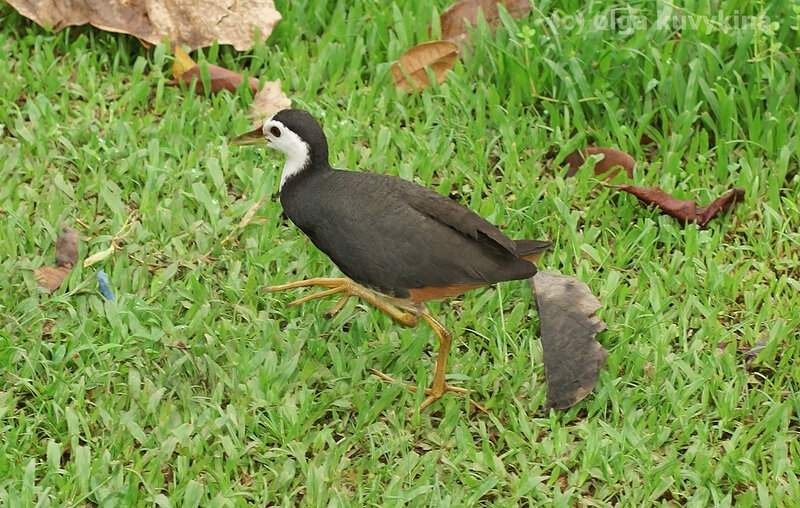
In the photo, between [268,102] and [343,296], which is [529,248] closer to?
[343,296]

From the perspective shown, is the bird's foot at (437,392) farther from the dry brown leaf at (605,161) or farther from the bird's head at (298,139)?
the dry brown leaf at (605,161)

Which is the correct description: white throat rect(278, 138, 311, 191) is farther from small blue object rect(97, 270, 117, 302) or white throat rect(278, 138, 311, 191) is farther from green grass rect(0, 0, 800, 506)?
small blue object rect(97, 270, 117, 302)

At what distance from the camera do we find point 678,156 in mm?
5684

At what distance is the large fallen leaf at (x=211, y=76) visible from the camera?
6.05m

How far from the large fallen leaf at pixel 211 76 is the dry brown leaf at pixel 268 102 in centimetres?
6

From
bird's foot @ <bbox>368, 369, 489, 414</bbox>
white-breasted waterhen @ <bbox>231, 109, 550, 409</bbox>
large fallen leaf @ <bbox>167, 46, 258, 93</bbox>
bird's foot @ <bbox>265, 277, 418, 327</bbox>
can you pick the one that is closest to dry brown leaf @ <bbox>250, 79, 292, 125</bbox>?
large fallen leaf @ <bbox>167, 46, 258, 93</bbox>

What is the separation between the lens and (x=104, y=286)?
4.99 m

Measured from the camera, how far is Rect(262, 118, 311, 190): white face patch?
15.6 ft

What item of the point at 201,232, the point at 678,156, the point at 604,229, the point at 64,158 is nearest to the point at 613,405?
the point at 604,229

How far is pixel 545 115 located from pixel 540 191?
61 cm

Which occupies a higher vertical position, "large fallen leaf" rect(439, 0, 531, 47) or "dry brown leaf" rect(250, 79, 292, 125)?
"large fallen leaf" rect(439, 0, 531, 47)

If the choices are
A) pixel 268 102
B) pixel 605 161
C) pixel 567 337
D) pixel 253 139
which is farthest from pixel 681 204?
pixel 268 102

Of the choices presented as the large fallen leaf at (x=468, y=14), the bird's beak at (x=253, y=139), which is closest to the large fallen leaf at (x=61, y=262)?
the bird's beak at (x=253, y=139)

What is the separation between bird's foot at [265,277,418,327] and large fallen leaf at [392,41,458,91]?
1.55m
